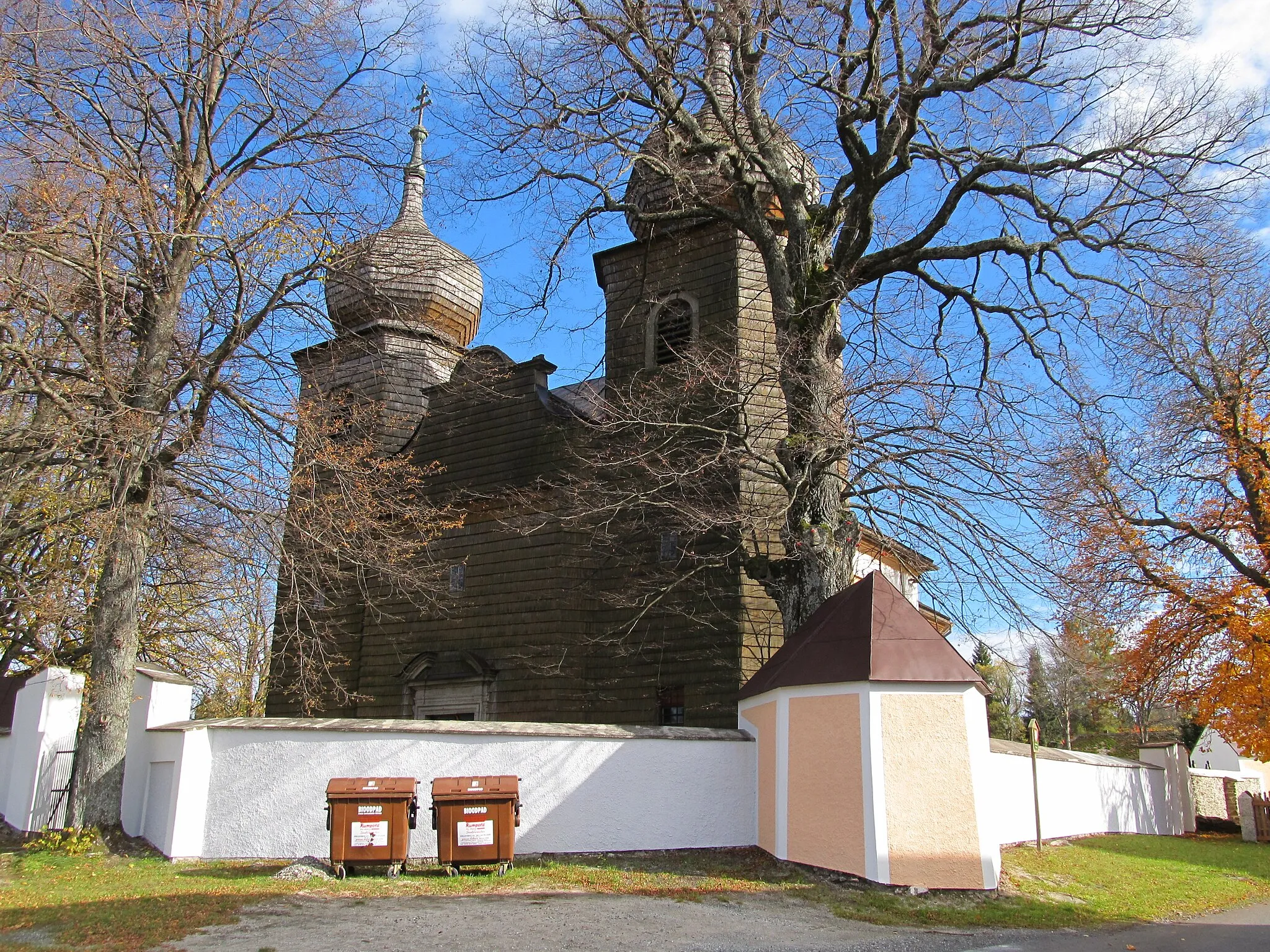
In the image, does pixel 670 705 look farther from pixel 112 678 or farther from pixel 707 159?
pixel 707 159

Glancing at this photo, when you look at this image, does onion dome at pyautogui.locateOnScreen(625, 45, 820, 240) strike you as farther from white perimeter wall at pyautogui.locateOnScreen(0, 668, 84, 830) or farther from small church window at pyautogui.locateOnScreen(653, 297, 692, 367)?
white perimeter wall at pyautogui.locateOnScreen(0, 668, 84, 830)

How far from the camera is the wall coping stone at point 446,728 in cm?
1022

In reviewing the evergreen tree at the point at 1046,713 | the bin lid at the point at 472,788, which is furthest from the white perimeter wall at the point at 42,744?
the evergreen tree at the point at 1046,713

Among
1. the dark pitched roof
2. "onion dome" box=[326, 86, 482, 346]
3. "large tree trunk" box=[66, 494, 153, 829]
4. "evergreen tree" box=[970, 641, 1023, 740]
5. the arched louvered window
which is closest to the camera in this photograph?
the dark pitched roof

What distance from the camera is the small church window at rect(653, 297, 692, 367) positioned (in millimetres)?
17000

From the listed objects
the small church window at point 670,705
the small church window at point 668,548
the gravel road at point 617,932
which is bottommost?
the gravel road at point 617,932

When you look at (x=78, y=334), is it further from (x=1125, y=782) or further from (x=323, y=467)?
(x=1125, y=782)

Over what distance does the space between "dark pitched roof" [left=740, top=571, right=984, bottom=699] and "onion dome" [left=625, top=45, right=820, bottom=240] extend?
6.09m

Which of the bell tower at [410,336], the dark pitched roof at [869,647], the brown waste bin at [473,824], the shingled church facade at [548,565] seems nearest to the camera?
the brown waste bin at [473,824]

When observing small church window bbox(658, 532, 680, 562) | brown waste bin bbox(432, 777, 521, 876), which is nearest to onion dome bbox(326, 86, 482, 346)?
small church window bbox(658, 532, 680, 562)

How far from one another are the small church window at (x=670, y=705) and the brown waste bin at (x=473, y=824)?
18.3 feet

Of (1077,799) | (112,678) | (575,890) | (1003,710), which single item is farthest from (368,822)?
(1003,710)

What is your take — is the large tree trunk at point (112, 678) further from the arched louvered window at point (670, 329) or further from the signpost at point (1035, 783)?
the signpost at point (1035, 783)

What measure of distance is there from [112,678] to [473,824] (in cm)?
478
